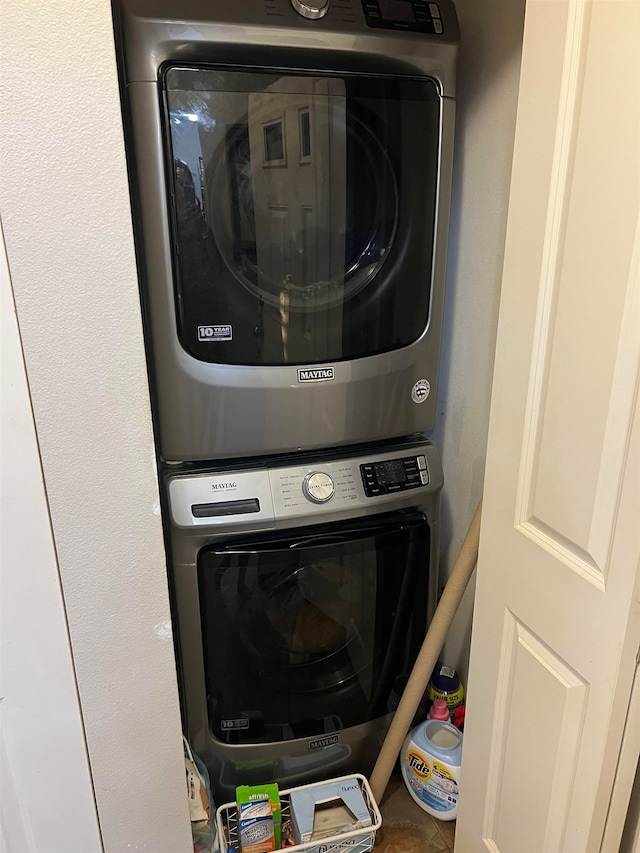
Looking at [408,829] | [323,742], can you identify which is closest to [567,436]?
[323,742]

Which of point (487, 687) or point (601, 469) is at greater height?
point (601, 469)

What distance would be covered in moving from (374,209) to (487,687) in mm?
922

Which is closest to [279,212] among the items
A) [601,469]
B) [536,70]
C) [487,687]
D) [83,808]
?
[536,70]

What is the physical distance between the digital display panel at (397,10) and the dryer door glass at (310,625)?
974 millimetres

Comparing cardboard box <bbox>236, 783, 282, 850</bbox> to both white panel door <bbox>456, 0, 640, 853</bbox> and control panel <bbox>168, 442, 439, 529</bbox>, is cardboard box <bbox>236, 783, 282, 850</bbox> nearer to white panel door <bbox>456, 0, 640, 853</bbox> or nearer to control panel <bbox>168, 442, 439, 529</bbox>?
white panel door <bbox>456, 0, 640, 853</bbox>

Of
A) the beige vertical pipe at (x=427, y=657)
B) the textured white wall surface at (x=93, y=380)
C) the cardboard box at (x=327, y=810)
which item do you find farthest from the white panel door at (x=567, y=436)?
the textured white wall surface at (x=93, y=380)

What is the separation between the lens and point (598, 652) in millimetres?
876

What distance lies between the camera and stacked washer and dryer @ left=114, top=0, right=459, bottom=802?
1.09m

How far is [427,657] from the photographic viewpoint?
4.64ft

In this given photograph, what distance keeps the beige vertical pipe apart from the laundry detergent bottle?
0.06m

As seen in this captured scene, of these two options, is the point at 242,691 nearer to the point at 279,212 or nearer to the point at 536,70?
the point at 279,212

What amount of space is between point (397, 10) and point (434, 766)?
1568mm

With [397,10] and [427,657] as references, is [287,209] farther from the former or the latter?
[427,657]

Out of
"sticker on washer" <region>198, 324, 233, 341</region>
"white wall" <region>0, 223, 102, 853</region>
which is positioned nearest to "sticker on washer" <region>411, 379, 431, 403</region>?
"sticker on washer" <region>198, 324, 233, 341</region>
